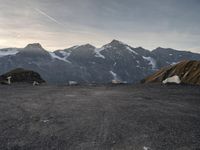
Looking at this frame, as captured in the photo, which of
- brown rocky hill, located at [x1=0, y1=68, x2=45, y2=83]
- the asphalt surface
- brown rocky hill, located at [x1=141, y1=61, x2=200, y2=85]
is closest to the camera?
the asphalt surface

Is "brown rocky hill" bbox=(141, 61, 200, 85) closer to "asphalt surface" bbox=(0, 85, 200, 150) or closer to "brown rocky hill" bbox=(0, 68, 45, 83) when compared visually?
"brown rocky hill" bbox=(0, 68, 45, 83)

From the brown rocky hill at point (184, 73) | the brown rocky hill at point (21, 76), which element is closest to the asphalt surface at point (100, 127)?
the brown rocky hill at point (184, 73)

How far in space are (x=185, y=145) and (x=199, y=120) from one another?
13.5 ft

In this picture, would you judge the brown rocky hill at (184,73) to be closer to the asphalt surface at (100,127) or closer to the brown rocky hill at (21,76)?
the brown rocky hill at (21,76)

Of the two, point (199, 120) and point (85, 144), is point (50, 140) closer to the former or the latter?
point (85, 144)

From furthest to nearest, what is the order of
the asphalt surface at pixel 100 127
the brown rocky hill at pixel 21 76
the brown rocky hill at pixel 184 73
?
the brown rocky hill at pixel 21 76, the brown rocky hill at pixel 184 73, the asphalt surface at pixel 100 127

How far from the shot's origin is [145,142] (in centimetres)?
1009

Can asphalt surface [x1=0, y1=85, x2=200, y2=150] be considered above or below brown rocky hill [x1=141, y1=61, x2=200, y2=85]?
below

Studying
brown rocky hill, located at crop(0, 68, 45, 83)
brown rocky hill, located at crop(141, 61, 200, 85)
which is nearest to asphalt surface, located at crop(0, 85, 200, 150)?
brown rocky hill, located at crop(141, 61, 200, 85)

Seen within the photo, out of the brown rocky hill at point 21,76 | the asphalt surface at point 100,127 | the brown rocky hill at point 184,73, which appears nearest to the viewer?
the asphalt surface at point 100,127

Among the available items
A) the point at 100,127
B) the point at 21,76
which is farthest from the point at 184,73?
the point at 100,127

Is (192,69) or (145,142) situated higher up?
(192,69)

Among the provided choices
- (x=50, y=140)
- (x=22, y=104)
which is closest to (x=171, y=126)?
(x=50, y=140)

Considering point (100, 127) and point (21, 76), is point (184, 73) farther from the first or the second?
point (100, 127)
